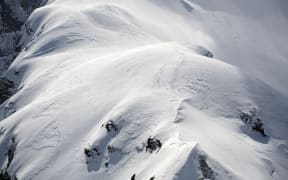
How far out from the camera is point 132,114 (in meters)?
24.7

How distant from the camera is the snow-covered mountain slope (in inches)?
823

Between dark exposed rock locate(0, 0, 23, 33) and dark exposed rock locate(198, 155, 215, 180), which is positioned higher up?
dark exposed rock locate(198, 155, 215, 180)

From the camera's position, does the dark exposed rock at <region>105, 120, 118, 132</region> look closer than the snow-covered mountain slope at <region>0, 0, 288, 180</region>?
No

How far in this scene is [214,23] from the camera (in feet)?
218

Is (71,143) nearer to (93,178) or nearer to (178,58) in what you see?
(93,178)

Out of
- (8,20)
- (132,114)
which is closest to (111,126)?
(132,114)

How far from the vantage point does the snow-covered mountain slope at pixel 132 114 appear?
68.6 ft

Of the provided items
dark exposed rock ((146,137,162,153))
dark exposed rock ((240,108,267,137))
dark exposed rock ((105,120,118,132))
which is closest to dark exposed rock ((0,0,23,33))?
dark exposed rock ((105,120,118,132))

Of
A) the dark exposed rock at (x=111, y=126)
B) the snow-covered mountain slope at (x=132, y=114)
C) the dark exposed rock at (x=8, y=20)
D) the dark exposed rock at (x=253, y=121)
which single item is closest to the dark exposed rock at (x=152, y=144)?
the snow-covered mountain slope at (x=132, y=114)

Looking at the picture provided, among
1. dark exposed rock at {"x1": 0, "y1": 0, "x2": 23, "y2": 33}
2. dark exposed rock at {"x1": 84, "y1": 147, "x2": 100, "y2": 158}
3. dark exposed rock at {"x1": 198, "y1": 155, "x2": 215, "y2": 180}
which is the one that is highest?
dark exposed rock at {"x1": 198, "y1": 155, "x2": 215, "y2": 180}

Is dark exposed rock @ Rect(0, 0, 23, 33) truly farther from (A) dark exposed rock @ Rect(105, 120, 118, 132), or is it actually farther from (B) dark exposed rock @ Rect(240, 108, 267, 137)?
(B) dark exposed rock @ Rect(240, 108, 267, 137)

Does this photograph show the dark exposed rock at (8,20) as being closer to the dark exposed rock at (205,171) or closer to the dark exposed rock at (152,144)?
the dark exposed rock at (152,144)

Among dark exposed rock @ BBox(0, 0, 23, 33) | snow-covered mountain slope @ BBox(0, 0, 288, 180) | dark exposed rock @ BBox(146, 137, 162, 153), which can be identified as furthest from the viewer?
dark exposed rock @ BBox(0, 0, 23, 33)

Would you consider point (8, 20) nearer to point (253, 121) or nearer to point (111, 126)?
point (111, 126)
